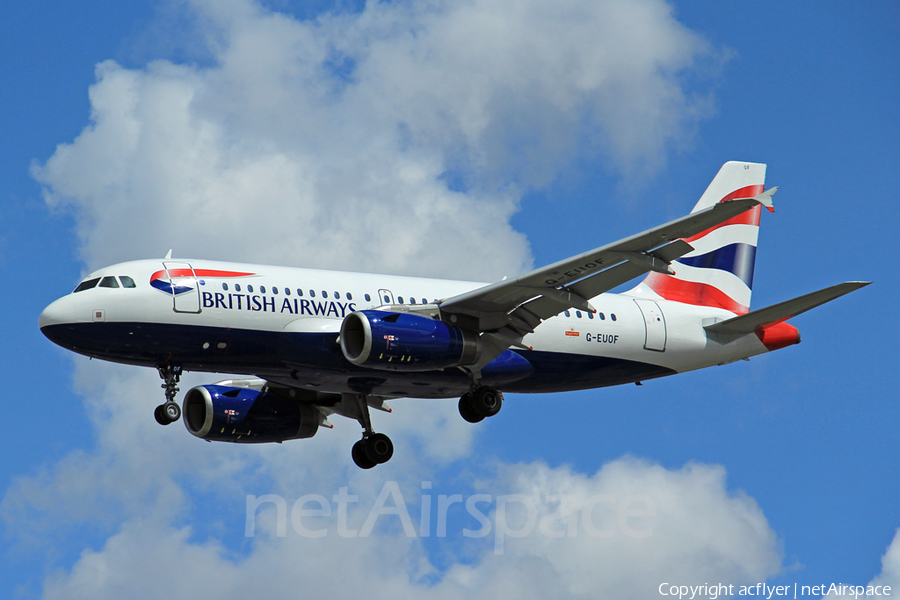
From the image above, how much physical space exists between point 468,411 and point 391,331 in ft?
16.1

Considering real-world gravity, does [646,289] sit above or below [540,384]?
above

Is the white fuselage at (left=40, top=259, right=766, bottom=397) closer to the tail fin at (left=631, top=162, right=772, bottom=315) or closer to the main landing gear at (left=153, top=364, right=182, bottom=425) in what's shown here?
the main landing gear at (left=153, top=364, right=182, bottom=425)

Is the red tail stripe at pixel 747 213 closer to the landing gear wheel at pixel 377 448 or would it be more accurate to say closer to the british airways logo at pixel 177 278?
the landing gear wheel at pixel 377 448

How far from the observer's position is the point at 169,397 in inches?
1243

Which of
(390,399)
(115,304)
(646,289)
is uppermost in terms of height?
(646,289)

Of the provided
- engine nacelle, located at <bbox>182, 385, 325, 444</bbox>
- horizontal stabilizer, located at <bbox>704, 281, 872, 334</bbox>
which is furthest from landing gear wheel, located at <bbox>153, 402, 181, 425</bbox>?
horizontal stabilizer, located at <bbox>704, 281, 872, 334</bbox>

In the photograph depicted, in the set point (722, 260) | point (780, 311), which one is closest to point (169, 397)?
point (780, 311)

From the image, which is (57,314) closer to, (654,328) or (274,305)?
(274,305)

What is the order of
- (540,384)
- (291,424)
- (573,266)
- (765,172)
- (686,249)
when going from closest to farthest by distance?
(686,249) → (573,266) → (540,384) → (291,424) → (765,172)

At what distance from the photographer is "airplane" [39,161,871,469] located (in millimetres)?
30219

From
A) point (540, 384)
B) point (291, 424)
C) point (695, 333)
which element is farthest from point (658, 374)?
point (291, 424)

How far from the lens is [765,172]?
42750 millimetres

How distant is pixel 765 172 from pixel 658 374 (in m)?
10.00

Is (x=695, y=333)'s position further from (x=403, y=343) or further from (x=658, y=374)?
(x=403, y=343)
